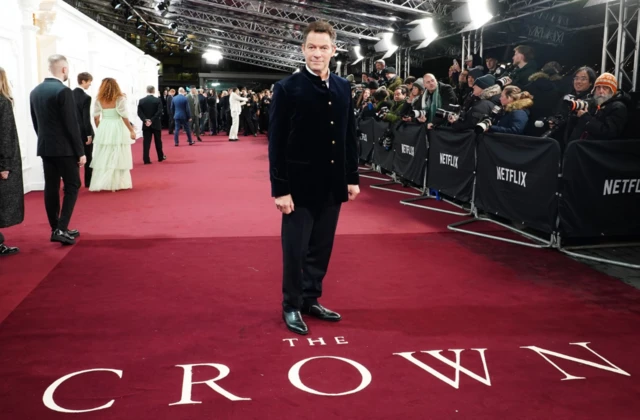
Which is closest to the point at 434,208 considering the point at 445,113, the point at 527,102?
the point at 445,113

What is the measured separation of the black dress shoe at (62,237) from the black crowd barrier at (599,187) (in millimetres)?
4678

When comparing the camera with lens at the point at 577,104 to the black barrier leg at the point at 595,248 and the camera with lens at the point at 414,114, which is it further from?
the camera with lens at the point at 414,114

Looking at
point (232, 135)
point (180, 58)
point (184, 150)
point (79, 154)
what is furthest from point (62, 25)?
point (180, 58)

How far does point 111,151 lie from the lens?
30.1 ft

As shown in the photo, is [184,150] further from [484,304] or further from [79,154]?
[484,304]

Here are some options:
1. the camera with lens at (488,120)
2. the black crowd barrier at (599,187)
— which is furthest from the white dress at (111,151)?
the black crowd barrier at (599,187)

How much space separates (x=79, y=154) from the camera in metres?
5.84

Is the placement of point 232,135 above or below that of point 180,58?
below

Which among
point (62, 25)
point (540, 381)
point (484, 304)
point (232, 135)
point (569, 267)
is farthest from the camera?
point (232, 135)

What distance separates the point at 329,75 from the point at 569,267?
9.51 feet

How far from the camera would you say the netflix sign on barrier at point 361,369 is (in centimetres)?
286

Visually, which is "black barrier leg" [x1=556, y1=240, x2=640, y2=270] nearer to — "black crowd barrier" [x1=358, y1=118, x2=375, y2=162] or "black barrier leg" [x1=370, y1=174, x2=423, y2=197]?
"black barrier leg" [x1=370, y1=174, x2=423, y2=197]

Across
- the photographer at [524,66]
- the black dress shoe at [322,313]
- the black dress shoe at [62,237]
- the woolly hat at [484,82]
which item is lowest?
the black dress shoe at [322,313]

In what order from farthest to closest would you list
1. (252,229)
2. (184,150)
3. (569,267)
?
(184,150) → (252,229) → (569,267)
